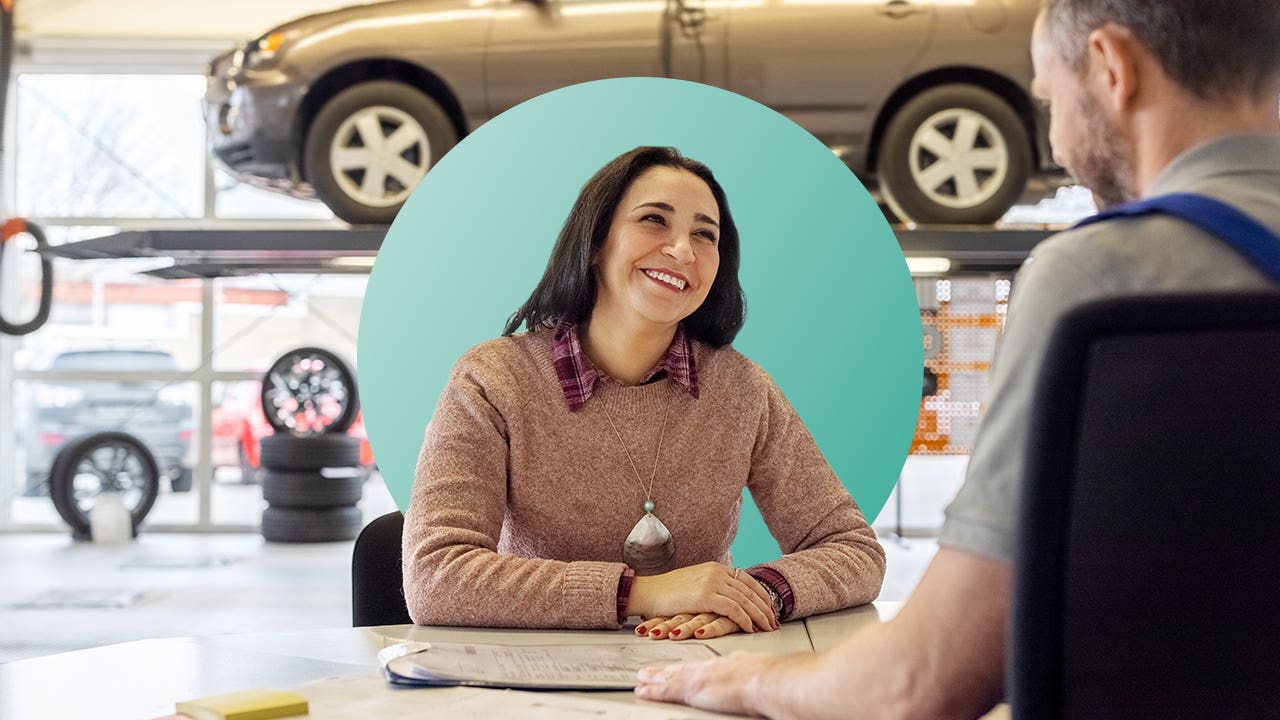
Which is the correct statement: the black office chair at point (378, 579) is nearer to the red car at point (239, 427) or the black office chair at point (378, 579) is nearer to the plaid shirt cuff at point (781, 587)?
the plaid shirt cuff at point (781, 587)

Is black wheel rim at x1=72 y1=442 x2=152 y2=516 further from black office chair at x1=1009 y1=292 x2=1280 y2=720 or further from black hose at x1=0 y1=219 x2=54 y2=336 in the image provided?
black office chair at x1=1009 y1=292 x2=1280 y2=720

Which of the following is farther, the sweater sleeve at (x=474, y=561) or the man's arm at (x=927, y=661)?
the sweater sleeve at (x=474, y=561)

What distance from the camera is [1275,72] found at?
2.99ft

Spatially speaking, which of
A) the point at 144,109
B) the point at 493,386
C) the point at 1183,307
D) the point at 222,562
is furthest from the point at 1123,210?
the point at 144,109

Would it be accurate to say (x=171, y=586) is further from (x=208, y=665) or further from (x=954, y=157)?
(x=208, y=665)

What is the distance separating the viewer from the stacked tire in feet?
25.4

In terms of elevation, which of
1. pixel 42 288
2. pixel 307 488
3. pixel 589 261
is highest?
pixel 42 288

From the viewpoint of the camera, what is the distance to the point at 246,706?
111cm

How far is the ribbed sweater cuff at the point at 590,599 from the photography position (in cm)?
165

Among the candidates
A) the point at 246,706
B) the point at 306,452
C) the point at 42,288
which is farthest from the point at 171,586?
the point at 246,706

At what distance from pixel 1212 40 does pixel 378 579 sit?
1.53 metres

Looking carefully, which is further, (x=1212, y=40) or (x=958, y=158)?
(x=958, y=158)

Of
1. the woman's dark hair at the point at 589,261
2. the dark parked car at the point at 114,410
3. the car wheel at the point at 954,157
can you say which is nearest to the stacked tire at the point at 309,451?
the dark parked car at the point at 114,410

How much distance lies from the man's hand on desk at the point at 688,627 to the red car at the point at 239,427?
7.56m
